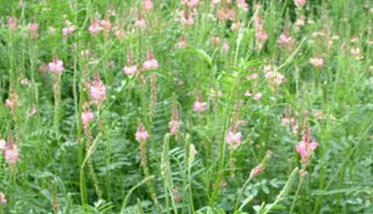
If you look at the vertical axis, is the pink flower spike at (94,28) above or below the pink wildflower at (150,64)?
above

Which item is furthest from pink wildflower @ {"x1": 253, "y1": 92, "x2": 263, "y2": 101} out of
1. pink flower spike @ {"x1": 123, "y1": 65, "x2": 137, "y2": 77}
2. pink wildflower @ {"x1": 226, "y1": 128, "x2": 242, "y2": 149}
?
pink flower spike @ {"x1": 123, "y1": 65, "x2": 137, "y2": 77}

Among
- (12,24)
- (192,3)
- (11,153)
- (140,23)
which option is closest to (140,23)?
(140,23)

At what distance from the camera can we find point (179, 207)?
1776 mm

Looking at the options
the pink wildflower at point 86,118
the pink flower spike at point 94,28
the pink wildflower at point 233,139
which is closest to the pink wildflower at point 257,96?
the pink wildflower at point 233,139

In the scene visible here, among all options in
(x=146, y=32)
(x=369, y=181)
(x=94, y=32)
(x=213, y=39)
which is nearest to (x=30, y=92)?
(x=94, y=32)

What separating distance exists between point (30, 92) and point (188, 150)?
0.67 meters

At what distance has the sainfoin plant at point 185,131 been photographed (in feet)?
5.71

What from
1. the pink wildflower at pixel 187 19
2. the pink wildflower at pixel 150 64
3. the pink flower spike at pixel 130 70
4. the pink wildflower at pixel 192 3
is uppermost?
the pink wildflower at pixel 192 3

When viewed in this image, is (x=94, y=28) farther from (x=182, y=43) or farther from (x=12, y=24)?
(x=12, y=24)

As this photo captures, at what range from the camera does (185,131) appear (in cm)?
212

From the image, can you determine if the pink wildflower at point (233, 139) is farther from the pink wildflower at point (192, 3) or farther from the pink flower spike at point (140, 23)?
the pink wildflower at point (192, 3)

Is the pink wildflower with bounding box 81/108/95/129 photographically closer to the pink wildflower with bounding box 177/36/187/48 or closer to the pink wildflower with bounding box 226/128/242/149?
the pink wildflower with bounding box 226/128/242/149

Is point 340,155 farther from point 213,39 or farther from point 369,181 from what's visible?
point 213,39

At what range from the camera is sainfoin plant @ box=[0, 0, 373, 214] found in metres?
1.74
